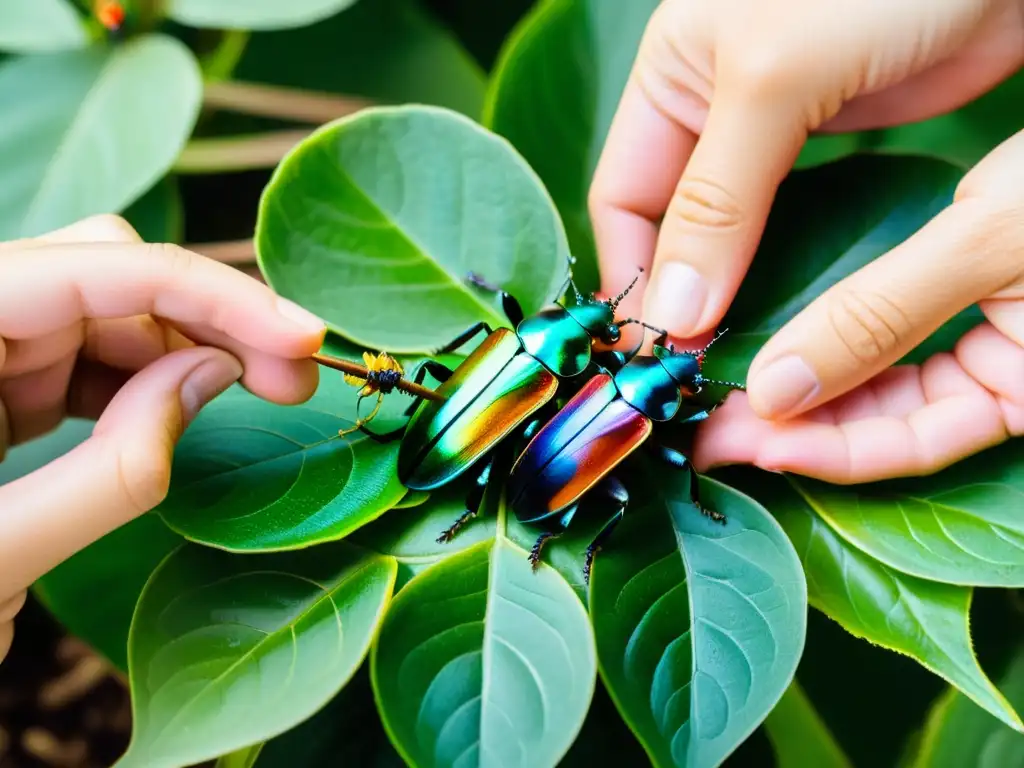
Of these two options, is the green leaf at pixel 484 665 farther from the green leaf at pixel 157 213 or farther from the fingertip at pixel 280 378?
the green leaf at pixel 157 213

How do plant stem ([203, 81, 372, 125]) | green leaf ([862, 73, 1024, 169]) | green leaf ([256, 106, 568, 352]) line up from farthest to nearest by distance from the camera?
plant stem ([203, 81, 372, 125]) < green leaf ([862, 73, 1024, 169]) < green leaf ([256, 106, 568, 352])

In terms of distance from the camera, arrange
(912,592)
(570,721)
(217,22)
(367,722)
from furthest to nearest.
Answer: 1. (217,22)
2. (367,722)
3. (912,592)
4. (570,721)

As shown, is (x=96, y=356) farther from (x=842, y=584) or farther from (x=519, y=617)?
(x=842, y=584)

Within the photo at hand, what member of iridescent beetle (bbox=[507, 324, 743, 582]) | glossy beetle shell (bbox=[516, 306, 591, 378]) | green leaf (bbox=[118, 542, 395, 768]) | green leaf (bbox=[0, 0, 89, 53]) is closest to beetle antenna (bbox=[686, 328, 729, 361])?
iridescent beetle (bbox=[507, 324, 743, 582])

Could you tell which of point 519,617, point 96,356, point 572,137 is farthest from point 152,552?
point 572,137

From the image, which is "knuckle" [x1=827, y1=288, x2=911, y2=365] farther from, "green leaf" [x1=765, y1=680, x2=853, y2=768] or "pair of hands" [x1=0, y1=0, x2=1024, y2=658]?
"green leaf" [x1=765, y1=680, x2=853, y2=768]

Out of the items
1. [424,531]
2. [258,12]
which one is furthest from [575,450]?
[258,12]
